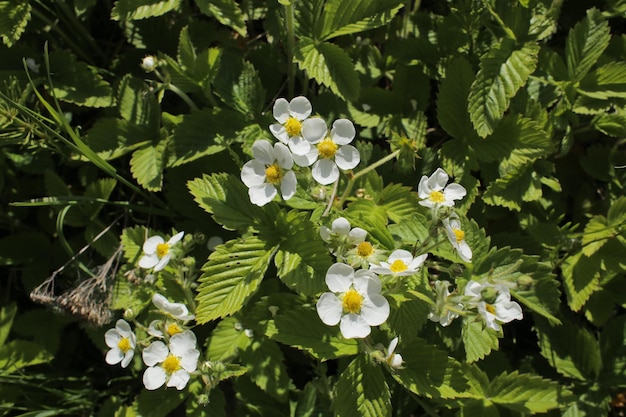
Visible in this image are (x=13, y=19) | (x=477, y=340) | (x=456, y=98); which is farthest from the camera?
(x=456, y=98)

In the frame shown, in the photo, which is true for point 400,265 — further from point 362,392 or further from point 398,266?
point 362,392

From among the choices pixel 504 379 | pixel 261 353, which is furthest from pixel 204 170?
pixel 504 379

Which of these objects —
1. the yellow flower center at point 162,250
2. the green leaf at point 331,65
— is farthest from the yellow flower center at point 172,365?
the green leaf at point 331,65

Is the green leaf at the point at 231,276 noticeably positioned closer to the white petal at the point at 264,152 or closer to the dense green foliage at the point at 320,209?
the dense green foliage at the point at 320,209

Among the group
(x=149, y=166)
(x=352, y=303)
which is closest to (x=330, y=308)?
(x=352, y=303)

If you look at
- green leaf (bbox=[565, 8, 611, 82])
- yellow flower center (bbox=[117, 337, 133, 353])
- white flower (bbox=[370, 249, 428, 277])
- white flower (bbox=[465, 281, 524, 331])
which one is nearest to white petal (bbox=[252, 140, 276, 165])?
white flower (bbox=[370, 249, 428, 277])

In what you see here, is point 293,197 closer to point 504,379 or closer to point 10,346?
point 504,379
